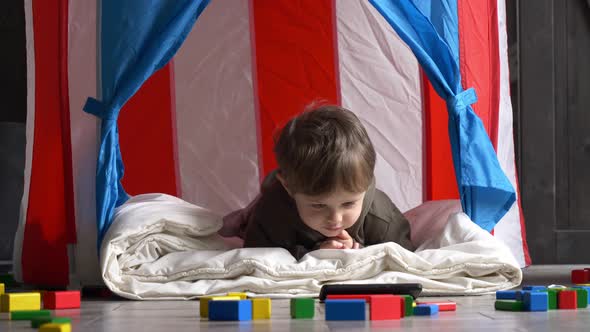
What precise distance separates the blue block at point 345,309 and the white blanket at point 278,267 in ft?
1.73

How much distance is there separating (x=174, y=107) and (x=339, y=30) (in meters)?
0.59

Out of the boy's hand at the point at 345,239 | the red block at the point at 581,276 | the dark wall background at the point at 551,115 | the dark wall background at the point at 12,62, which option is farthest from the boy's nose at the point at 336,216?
the dark wall background at the point at 12,62

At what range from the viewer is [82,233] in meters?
2.22

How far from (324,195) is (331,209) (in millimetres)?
49

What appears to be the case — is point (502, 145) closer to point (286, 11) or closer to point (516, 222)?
point (516, 222)

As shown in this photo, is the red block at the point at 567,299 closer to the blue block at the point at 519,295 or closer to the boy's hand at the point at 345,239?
the blue block at the point at 519,295

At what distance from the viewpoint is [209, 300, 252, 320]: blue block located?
→ 1453 mm

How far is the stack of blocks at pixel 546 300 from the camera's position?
5.24ft

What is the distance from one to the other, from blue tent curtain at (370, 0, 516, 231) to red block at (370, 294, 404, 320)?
2.91 feet

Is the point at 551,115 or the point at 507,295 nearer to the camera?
the point at 507,295

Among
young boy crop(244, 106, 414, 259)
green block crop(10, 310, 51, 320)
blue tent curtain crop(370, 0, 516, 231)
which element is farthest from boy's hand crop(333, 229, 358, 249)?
green block crop(10, 310, 51, 320)

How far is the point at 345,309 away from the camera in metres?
1.44

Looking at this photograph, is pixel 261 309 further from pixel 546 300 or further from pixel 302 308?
pixel 546 300

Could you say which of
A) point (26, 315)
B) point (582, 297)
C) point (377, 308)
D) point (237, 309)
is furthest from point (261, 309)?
point (582, 297)
